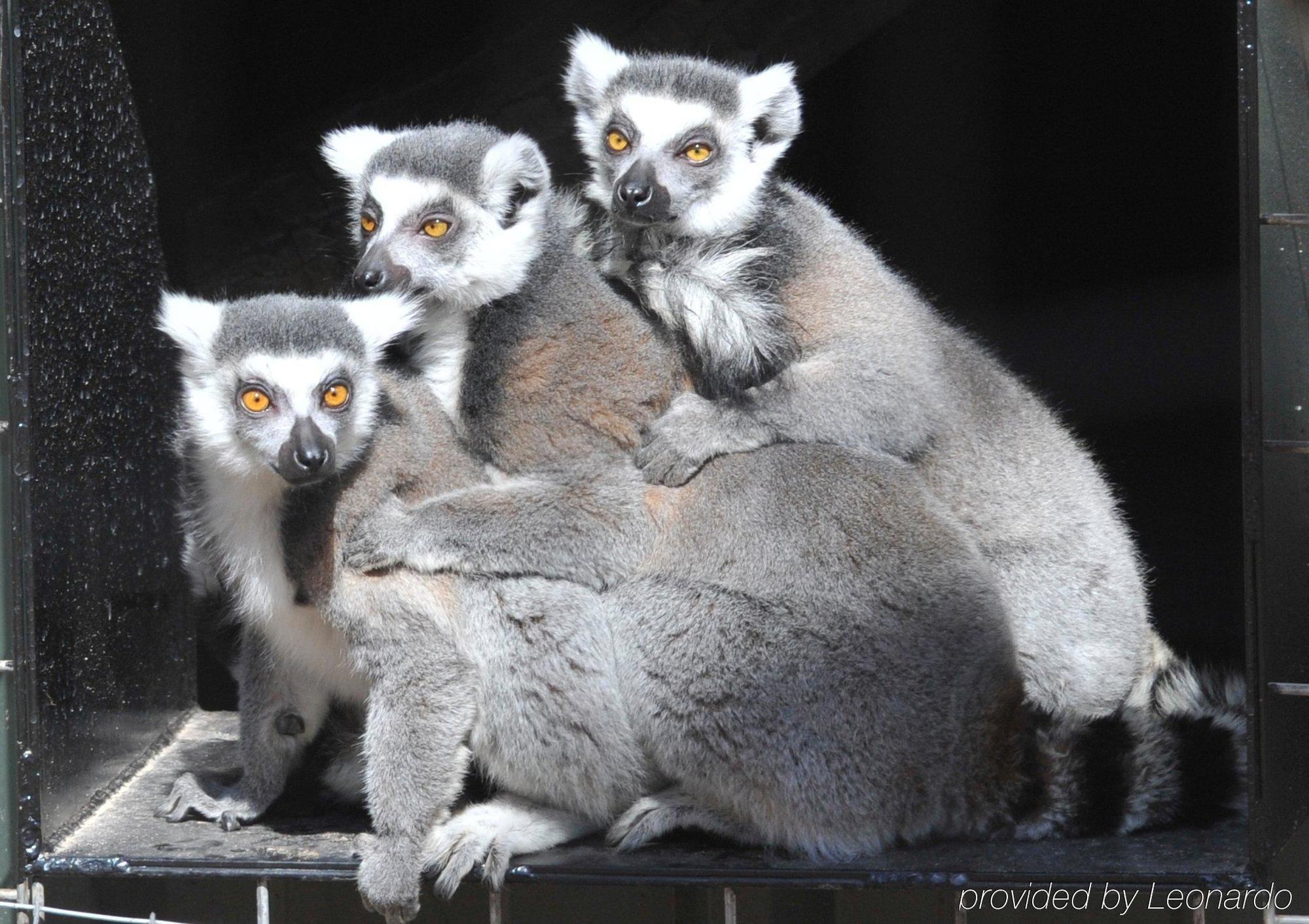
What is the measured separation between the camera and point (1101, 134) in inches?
211

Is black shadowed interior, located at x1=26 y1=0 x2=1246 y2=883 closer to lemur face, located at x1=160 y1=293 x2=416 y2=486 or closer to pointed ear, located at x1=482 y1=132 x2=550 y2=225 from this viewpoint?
pointed ear, located at x1=482 y1=132 x2=550 y2=225

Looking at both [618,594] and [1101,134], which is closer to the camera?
[618,594]

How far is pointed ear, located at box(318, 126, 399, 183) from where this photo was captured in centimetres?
393

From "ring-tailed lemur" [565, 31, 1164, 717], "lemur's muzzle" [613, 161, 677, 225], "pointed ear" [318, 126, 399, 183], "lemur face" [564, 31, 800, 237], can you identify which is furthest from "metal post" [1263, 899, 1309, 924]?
"pointed ear" [318, 126, 399, 183]

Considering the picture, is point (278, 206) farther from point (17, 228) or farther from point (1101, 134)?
point (1101, 134)

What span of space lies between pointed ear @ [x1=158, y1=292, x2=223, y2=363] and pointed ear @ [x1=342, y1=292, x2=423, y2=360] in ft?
1.09

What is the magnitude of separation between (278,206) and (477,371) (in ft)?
4.87

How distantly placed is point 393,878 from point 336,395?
117 centimetres

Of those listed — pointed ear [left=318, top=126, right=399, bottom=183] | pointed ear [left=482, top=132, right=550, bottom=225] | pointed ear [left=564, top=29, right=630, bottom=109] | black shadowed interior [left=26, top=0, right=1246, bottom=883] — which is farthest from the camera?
black shadowed interior [left=26, top=0, right=1246, bottom=883]

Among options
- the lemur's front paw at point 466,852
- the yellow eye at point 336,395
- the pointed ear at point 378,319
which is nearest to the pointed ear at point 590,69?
the pointed ear at point 378,319

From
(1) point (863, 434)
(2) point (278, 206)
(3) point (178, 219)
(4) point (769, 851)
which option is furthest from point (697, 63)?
(4) point (769, 851)

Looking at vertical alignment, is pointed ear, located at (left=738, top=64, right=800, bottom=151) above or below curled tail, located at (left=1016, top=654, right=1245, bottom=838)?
above

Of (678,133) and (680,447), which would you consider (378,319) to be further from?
(678,133)

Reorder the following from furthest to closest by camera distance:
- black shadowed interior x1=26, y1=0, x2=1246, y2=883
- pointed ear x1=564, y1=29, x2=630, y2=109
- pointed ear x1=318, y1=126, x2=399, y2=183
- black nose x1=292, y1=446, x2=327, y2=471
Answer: black shadowed interior x1=26, y1=0, x2=1246, y2=883 → pointed ear x1=564, y1=29, x2=630, y2=109 → pointed ear x1=318, y1=126, x2=399, y2=183 → black nose x1=292, y1=446, x2=327, y2=471
